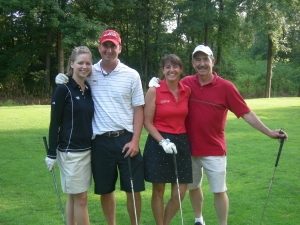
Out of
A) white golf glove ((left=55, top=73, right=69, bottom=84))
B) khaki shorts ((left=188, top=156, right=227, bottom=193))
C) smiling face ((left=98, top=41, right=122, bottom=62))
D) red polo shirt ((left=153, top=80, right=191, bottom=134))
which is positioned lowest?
khaki shorts ((left=188, top=156, right=227, bottom=193))

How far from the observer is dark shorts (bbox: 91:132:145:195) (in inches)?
175

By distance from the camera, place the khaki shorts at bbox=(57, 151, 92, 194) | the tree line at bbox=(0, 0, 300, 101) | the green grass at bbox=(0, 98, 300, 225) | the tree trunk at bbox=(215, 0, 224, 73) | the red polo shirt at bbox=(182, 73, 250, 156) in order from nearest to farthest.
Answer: the khaki shorts at bbox=(57, 151, 92, 194) → the red polo shirt at bbox=(182, 73, 250, 156) → the green grass at bbox=(0, 98, 300, 225) → the tree line at bbox=(0, 0, 300, 101) → the tree trunk at bbox=(215, 0, 224, 73)

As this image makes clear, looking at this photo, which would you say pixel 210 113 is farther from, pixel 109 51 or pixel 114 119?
pixel 109 51

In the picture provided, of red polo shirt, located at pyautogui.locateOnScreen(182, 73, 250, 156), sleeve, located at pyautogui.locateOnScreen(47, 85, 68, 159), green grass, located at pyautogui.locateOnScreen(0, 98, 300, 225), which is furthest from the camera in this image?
green grass, located at pyautogui.locateOnScreen(0, 98, 300, 225)

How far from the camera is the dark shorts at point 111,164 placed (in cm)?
444

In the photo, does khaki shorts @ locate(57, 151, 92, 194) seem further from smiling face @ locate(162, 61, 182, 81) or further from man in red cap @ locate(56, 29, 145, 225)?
smiling face @ locate(162, 61, 182, 81)

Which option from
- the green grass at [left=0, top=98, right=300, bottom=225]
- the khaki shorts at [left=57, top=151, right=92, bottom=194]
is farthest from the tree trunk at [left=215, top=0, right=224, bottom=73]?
the khaki shorts at [left=57, top=151, right=92, bottom=194]

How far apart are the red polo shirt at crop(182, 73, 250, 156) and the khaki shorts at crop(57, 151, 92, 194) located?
110 centimetres

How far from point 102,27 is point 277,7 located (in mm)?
12808

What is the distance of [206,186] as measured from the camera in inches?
280

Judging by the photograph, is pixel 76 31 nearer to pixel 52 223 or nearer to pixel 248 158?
pixel 248 158

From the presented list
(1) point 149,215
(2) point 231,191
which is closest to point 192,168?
(1) point 149,215

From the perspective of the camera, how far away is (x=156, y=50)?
3794 centimetres

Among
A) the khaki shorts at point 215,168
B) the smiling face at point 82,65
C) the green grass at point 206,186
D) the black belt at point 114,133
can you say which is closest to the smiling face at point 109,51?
the smiling face at point 82,65
